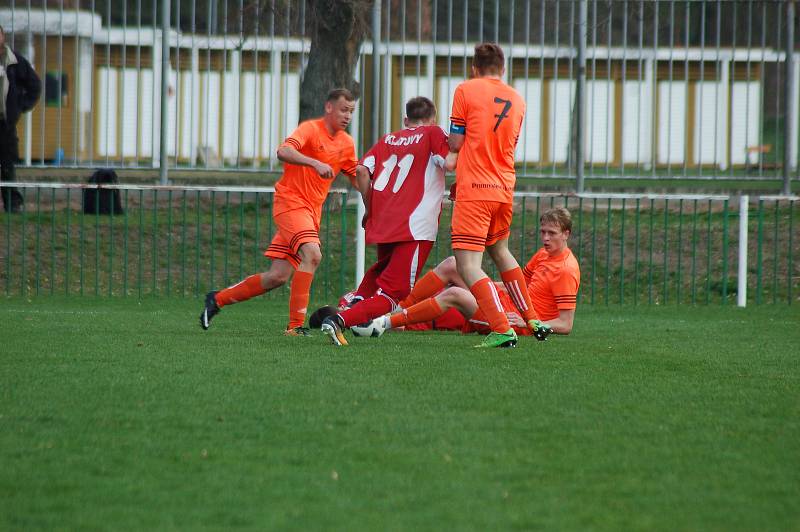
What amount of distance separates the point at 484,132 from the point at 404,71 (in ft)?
26.8

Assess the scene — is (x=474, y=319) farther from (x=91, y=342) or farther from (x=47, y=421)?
(x=47, y=421)

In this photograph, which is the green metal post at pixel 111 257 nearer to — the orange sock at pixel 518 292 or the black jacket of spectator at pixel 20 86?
the black jacket of spectator at pixel 20 86

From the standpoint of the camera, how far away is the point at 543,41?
51.0ft

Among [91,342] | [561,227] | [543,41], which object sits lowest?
[91,342]

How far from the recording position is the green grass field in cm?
373

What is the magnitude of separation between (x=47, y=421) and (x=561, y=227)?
14.5 ft

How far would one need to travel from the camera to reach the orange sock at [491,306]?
762cm

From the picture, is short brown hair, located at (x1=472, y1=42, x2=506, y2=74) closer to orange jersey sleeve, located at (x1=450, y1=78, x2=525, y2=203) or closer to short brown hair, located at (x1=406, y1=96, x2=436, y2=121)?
orange jersey sleeve, located at (x1=450, y1=78, x2=525, y2=203)

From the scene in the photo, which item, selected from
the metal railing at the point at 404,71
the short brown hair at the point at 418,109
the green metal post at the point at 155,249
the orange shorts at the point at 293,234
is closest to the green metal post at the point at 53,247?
the green metal post at the point at 155,249

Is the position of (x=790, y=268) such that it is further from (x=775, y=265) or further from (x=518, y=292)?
(x=518, y=292)

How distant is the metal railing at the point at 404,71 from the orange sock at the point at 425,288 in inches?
264

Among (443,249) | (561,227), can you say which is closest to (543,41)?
(443,249)

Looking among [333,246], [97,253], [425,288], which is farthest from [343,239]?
[425,288]

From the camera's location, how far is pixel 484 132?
7566 millimetres
